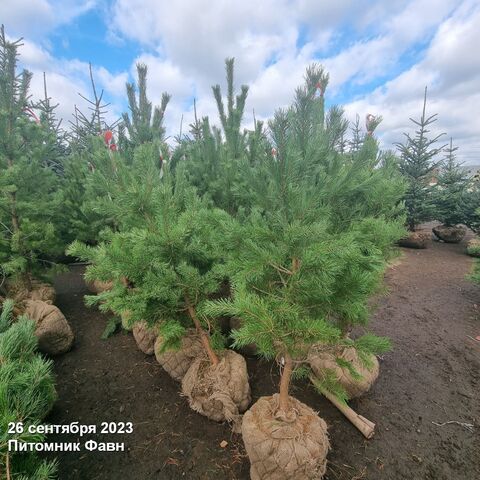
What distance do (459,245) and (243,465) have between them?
10836 mm

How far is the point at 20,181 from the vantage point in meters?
4.78

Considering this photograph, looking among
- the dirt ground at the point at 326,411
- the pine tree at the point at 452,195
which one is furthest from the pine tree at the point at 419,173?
the dirt ground at the point at 326,411

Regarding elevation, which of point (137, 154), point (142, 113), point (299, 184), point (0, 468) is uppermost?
point (142, 113)

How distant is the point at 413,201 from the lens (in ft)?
31.1

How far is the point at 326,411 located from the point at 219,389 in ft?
3.93

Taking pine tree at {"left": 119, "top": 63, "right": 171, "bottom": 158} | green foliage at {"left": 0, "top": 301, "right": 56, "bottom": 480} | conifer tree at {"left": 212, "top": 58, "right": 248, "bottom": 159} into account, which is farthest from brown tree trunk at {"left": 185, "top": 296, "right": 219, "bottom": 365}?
pine tree at {"left": 119, "top": 63, "right": 171, "bottom": 158}

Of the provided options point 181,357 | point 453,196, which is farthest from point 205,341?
point 453,196

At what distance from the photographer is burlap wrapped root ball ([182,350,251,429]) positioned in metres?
2.75

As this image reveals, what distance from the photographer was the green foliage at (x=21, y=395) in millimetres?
1617

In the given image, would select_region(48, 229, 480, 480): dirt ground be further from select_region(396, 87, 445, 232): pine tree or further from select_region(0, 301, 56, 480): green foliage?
select_region(396, 87, 445, 232): pine tree

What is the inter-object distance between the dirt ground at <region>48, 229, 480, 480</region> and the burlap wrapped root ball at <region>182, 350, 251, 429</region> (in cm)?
17

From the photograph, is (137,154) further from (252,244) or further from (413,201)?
(413,201)

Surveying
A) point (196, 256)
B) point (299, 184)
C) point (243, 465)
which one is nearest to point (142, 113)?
point (196, 256)

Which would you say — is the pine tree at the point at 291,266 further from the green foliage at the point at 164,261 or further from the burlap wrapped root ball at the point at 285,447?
the green foliage at the point at 164,261
